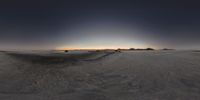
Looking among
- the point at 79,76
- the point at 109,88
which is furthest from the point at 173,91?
the point at 79,76

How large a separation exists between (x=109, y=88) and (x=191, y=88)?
4508 mm

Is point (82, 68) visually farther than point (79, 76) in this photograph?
Yes

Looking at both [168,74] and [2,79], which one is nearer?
[2,79]

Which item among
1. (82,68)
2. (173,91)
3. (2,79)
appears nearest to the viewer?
(173,91)

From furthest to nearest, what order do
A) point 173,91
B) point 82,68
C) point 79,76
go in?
point 82,68
point 79,76
point 173,91

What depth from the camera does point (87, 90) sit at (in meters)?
9.16

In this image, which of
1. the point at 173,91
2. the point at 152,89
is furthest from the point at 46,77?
the point at 173,91

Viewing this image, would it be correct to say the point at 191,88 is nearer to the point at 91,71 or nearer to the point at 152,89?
the point at 152,89

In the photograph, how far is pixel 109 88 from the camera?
9562 millimetres

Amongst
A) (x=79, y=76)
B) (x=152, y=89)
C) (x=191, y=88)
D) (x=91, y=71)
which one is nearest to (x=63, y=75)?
(x=79, y=76)

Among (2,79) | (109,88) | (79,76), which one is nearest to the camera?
(109,88)

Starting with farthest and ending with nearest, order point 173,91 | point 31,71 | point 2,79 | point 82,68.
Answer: point 82,68, point 31,71, point 2,79, point 173,91

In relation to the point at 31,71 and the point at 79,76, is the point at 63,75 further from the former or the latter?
the point at 31,71

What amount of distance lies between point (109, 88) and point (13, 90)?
5192mm
